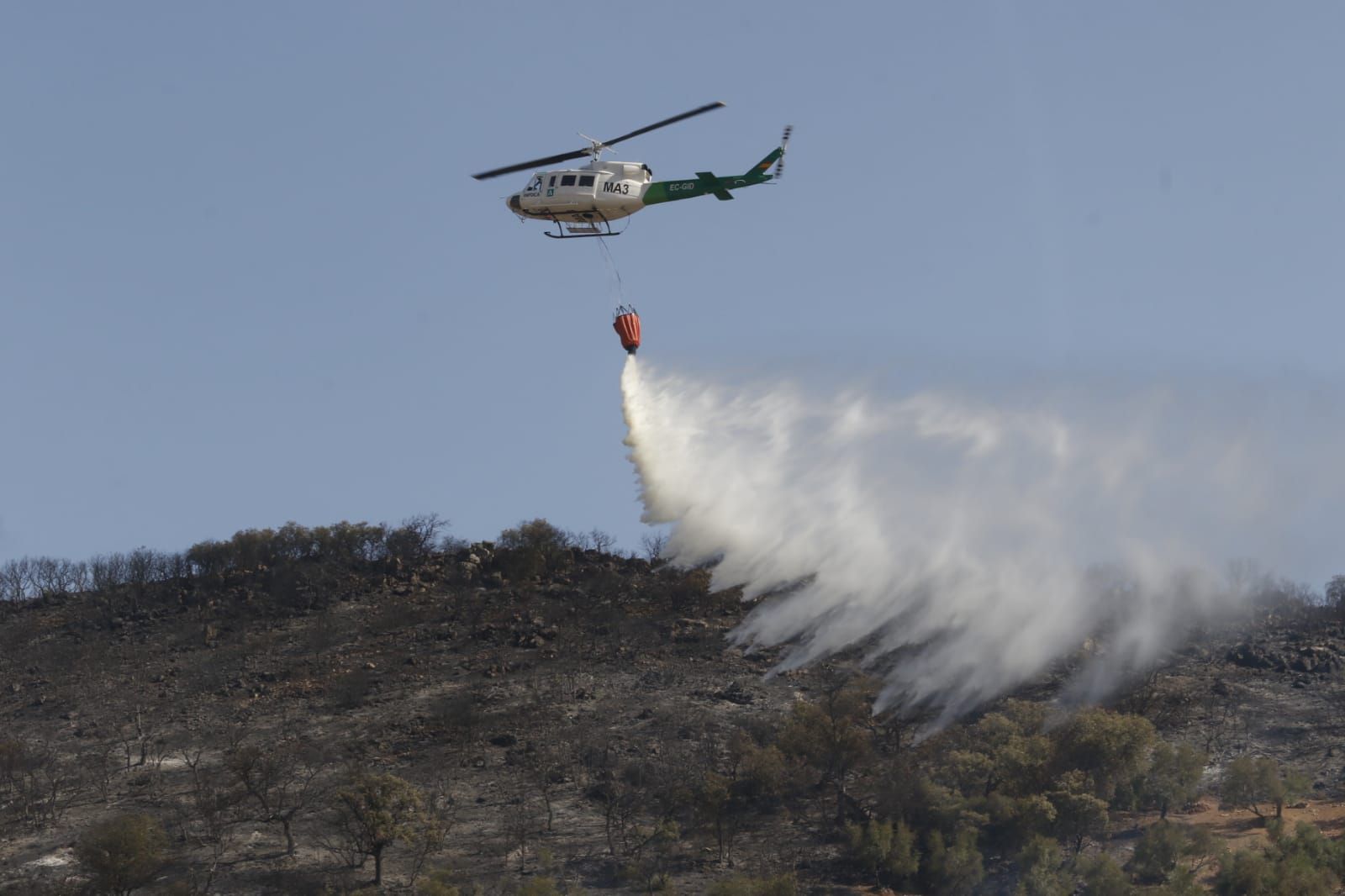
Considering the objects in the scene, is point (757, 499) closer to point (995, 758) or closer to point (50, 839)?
point (995, 758)

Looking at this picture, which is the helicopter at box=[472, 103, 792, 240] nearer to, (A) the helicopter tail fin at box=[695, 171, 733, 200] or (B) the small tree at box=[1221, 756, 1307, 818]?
(A) the helicopter tail fin at box=[695, 171, 733, 200]

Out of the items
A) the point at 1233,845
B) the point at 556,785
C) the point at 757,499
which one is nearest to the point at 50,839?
the point at 556,785

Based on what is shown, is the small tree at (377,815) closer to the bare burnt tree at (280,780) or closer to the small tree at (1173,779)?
the bare burnt tree at (280,780)

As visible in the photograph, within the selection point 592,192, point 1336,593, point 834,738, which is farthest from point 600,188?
point 1336,593

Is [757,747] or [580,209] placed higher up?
[580,209]

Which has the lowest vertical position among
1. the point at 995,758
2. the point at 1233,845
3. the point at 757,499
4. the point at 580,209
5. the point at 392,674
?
the point at 1233,845

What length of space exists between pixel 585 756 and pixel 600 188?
3142cm

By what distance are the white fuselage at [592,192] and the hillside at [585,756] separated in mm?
29238

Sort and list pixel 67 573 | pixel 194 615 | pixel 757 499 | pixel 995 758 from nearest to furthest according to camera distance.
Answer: pixel 995 758 → pixel 757 499 → pixel 194 615 → pixel 67 573

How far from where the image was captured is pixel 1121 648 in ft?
353

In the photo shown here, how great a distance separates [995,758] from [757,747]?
12888mm

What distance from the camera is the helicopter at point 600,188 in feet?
277

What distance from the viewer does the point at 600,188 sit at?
84500 mm

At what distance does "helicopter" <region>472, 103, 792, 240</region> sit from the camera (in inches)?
3329
